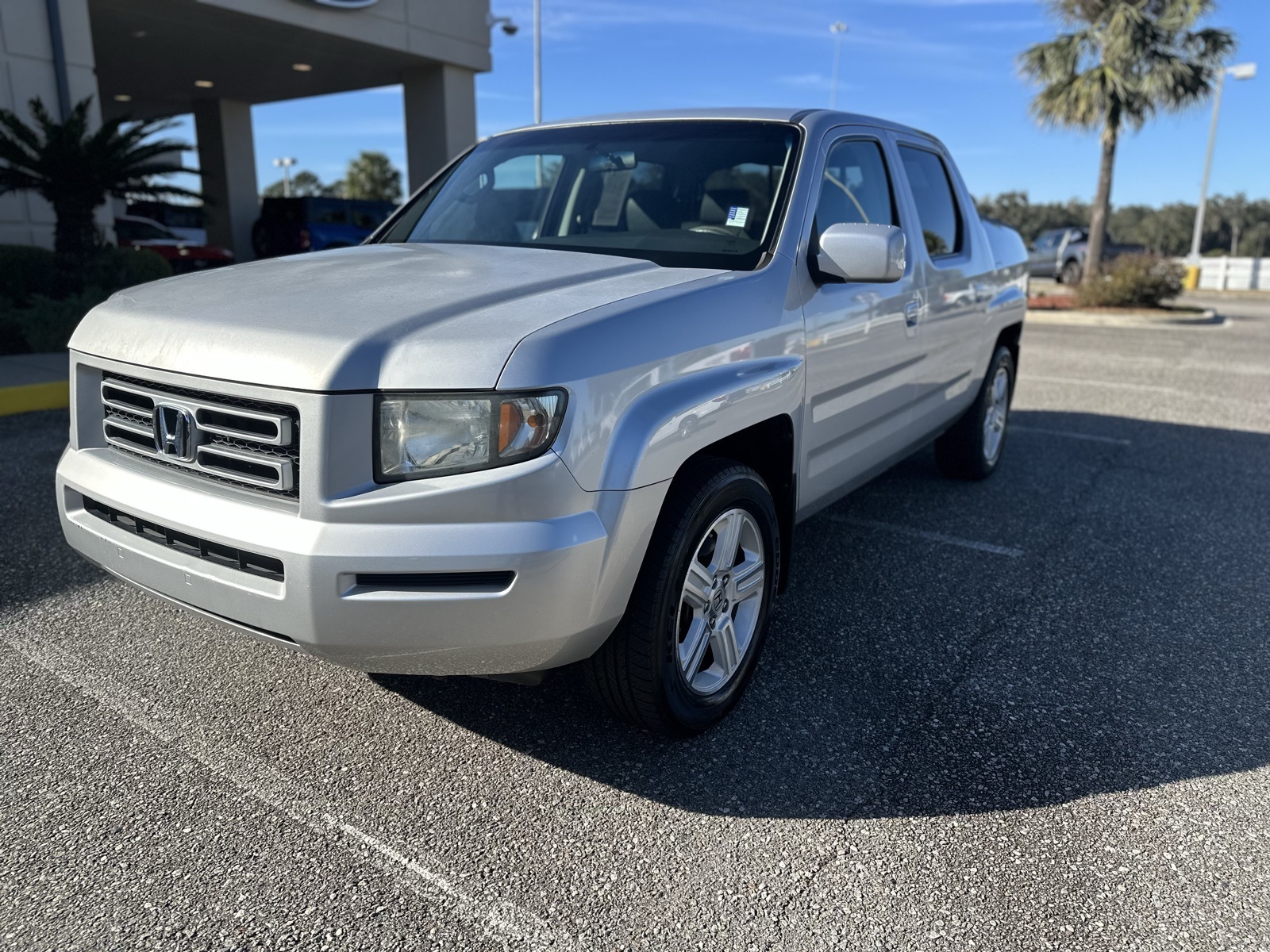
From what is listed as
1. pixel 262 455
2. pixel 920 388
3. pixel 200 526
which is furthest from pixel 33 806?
pixel 920 388

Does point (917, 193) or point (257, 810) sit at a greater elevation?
point (917, 193)

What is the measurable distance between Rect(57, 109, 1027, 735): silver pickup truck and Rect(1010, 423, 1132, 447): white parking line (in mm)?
4046

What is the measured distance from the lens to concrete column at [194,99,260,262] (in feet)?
71.3

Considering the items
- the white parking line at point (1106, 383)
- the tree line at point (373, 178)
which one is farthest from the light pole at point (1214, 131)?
the tree line at point (373, 178)

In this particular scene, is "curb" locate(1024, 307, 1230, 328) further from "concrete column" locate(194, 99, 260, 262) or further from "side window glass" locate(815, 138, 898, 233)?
"concrete column" locate(194, 99, 260, 262)

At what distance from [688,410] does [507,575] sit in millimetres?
672

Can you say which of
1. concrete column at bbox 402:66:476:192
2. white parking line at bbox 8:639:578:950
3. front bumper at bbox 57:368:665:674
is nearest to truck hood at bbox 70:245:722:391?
front bumper at bbox 57:368:665:674

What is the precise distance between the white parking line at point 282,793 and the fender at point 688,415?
0.98 metres

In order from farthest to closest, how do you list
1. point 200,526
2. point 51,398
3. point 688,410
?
1. point 51,398
2. point 688,410
3. point 200,526

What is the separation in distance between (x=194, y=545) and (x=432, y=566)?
0.69 metres

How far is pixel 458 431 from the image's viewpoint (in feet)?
7.28

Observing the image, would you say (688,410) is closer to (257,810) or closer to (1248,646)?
(257,810)

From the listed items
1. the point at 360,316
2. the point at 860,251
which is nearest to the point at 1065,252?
the point at 860,251

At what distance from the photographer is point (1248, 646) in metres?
3.56
